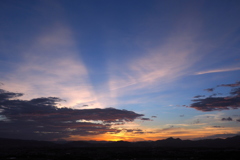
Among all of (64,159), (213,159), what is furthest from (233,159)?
(64,159)

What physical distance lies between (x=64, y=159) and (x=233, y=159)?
6489cm

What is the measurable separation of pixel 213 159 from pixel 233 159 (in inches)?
249

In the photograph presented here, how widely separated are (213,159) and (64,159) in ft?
193

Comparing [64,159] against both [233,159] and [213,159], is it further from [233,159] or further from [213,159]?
[233,159]

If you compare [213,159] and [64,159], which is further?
[64,159]

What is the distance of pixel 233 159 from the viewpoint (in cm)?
6319

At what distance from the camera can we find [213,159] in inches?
2598

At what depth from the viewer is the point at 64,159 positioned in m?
77.0

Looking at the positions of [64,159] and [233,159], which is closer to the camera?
[233,159]
